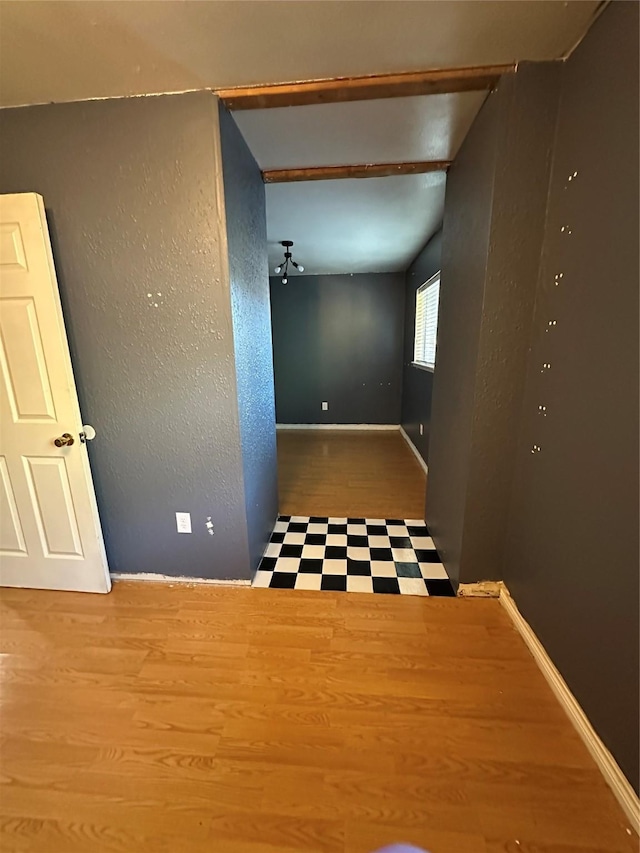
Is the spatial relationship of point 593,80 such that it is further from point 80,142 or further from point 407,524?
point 407,524

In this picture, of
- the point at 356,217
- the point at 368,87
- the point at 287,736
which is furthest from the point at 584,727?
the point at 356,217

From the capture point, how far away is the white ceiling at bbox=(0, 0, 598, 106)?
1088mm

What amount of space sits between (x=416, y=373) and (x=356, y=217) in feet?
6.11

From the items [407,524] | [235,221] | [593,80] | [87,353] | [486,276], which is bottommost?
[407,524]

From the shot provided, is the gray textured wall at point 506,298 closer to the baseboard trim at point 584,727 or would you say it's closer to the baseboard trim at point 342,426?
the baseboard trim at point 584,727

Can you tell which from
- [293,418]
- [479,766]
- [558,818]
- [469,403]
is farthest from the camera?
[293,418]

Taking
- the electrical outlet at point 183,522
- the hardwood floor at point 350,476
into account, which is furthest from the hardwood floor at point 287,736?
the hardwood floor at point 350,476

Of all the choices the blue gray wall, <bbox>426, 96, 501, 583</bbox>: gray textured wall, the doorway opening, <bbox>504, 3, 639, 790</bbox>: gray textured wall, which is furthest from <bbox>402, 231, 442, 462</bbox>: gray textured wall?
<bbox>504, 3, 639, 790</bbox>: gray textured wall

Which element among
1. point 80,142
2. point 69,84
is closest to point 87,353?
point 80,142

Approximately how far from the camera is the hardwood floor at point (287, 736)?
947 millimetres

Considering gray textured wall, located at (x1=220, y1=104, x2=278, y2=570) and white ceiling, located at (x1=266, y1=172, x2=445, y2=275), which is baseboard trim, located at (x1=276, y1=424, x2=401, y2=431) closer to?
white ceiling, located at (x1=266, y1=172, x2=445, y2=275)

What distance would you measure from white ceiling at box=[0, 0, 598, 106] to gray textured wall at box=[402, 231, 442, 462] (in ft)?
6.44

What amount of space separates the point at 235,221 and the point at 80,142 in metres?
0.69

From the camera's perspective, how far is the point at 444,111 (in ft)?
5.17
